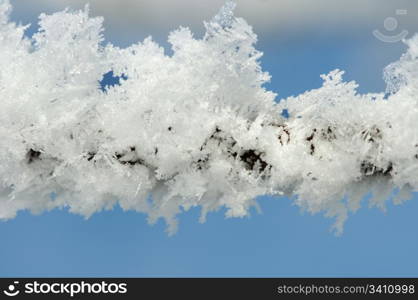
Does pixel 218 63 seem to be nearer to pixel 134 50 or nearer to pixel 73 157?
pixel 134 50

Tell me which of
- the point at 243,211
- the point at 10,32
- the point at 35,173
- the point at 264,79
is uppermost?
the point at 10,32

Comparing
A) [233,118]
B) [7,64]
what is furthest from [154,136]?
[7,64]

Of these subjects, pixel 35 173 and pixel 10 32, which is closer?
pixel 35 173

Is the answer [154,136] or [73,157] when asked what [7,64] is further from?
[154,136]

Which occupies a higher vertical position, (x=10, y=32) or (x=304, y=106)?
(x=10, y=32)

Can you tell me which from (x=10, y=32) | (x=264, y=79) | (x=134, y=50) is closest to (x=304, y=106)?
(x=264, y=79)

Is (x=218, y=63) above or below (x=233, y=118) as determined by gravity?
above
